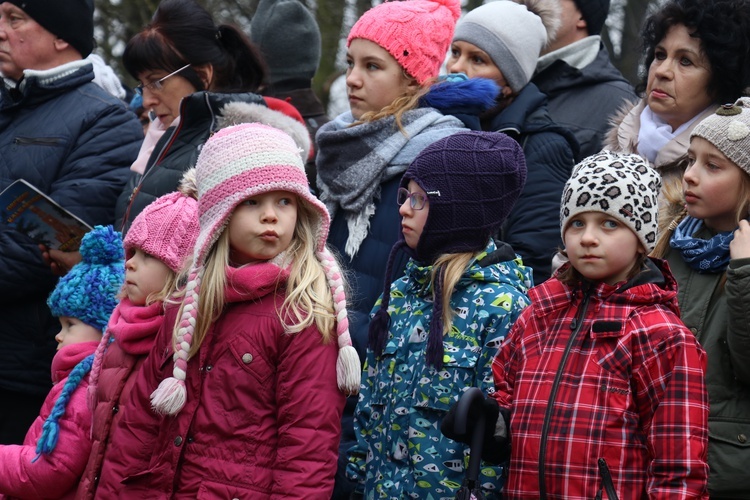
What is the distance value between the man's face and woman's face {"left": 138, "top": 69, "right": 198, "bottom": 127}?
0.62 meters

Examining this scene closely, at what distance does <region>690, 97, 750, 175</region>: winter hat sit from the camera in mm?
3795

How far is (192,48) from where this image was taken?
218 inches

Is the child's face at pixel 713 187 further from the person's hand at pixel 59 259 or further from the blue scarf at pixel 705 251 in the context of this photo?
the person's hand at pixel 59 259

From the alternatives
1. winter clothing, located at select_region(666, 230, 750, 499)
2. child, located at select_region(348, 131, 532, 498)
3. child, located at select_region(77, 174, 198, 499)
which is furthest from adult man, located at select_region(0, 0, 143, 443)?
winter clothing, located at select_region(666, 230, 750, 499)

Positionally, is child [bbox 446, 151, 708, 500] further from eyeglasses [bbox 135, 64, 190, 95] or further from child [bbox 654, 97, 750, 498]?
eyeglasses [bbox 135, 64, 190, 95]

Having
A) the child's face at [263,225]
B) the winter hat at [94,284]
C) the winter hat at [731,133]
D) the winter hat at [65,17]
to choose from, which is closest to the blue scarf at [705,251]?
the winter hat at [731,133]

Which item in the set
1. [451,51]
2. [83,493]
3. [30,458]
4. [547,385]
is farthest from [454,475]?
[451,51]

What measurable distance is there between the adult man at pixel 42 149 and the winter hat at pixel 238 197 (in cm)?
164

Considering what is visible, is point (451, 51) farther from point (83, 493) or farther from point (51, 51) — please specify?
point (83, 493)

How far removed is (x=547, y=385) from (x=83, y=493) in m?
1.74

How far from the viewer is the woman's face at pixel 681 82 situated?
450 cm

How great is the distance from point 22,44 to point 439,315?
3.18 m

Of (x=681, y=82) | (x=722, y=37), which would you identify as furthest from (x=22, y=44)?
(x=722, y=37)

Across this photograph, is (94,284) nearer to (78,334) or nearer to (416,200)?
(78,334)
